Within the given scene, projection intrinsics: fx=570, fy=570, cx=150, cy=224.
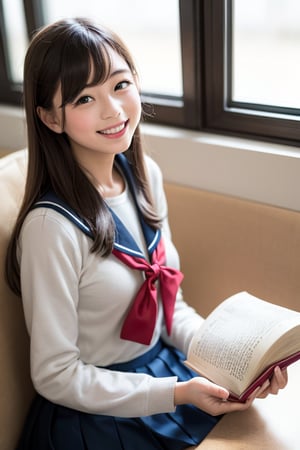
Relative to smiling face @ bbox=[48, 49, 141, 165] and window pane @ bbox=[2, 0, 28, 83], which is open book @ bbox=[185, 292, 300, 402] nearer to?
smiling face @ bbox=[48, 49, 141, 165]

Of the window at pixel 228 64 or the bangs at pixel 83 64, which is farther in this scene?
the window at pixel 228 64

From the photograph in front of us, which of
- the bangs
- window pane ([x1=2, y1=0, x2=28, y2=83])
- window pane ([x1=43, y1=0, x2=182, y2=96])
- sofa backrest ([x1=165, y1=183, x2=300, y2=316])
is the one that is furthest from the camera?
window pane ([x1=2, y1=0, x2=28, y2=83])

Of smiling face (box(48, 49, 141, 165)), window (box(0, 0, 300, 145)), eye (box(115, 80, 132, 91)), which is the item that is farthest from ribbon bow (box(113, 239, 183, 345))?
window (box(0, 0, 300, 145))

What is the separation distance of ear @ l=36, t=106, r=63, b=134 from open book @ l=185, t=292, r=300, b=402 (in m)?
0.50

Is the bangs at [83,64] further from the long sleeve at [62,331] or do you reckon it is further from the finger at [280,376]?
the finger at [280,376]

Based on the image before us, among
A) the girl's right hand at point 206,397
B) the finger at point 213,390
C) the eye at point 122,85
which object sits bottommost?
the girl's right hand at point 206,397

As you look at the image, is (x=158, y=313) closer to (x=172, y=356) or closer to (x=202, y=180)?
(x=172, y=356)

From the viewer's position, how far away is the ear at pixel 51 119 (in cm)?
112

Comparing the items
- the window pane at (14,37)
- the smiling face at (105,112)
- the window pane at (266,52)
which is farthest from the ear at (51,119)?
the window pane at (14,37)

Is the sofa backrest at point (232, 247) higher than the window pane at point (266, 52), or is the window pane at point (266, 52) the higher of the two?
the window pane at point (266, 52)

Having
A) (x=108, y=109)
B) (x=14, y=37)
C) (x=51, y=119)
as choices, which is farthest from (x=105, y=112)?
(x=14, y=37)

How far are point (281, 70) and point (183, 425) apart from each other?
3.07 feet

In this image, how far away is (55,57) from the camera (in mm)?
1057

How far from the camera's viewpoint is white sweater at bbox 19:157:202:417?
3.57 feet
